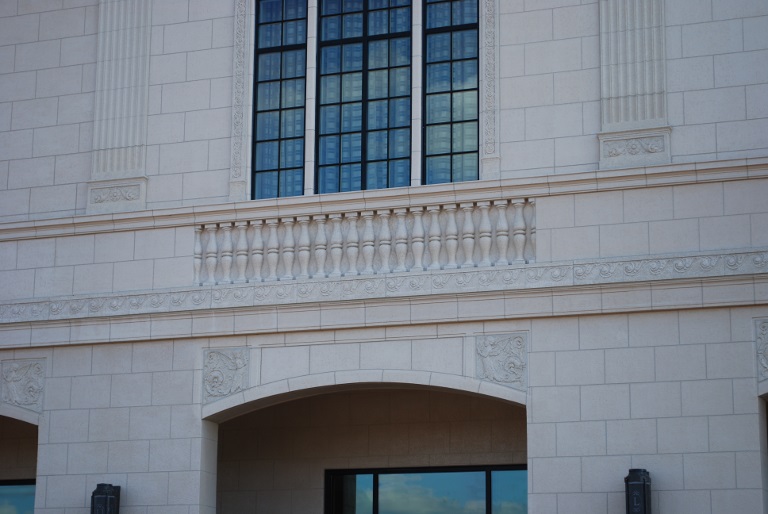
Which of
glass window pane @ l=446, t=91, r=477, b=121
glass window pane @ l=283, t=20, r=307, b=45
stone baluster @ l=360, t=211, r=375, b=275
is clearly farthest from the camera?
glass window pane @ l=283, t=20, r=307, b=45

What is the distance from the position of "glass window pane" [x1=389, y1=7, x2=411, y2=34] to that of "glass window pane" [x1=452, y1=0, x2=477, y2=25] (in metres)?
0.49

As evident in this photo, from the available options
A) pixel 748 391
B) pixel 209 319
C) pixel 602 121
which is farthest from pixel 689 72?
pixel 209 319

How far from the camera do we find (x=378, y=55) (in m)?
14.0

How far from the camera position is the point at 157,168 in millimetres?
14141

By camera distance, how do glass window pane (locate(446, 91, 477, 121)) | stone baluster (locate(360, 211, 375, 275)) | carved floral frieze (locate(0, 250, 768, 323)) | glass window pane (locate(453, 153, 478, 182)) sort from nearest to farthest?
carved floral frieze (locate(0, 250, 768, 323)) < stone baluster (locate(360, 211, 375, 275)) < glass window pane (locate(453, 153, 478, 182)) < glass window pane (locate(446, 91, 477, 121))

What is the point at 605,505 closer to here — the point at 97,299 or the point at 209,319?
the point at 209,319

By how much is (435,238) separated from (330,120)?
188 cm

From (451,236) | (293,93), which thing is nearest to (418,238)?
(451,236)

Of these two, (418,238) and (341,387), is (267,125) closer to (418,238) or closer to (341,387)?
(418,238)

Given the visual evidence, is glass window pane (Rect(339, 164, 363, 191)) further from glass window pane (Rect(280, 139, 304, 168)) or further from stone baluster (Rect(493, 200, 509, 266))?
stone baluster (Rect(493, 200, 509, 266))

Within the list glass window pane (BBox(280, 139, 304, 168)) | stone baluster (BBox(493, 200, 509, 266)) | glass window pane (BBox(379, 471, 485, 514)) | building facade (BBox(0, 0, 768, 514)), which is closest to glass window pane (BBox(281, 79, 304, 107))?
building facade (BBox(0, 0, 768, 514))

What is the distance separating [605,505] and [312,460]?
380cm

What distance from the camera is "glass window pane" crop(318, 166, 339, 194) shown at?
45.4ft

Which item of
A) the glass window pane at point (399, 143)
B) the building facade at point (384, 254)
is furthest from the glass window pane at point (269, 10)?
the glass window pane at point (399, 143)
